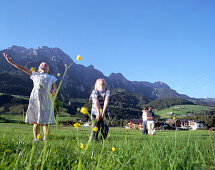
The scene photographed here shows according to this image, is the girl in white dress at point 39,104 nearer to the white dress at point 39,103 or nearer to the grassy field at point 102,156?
the white dress at point 39,103

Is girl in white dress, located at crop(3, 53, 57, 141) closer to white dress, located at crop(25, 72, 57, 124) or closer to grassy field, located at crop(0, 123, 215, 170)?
white dress, located at crop(25, 72, 57, 124)

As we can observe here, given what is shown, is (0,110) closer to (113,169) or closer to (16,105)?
(16,105)

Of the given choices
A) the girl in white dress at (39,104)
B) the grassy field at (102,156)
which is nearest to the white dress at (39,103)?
the girl in white dress at (39,104)

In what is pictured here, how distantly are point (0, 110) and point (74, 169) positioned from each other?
16571 centimetres

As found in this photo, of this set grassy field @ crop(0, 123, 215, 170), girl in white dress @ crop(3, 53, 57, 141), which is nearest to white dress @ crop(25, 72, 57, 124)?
girl in white dress @ crop(3, 53, 57, 141)

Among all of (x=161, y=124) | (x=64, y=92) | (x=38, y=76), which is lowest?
(x=161, y=124)

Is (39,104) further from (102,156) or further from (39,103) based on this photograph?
(102,156)

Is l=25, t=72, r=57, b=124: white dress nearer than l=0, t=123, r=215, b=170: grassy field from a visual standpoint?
No

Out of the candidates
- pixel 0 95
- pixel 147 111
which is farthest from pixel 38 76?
pixel 0 95

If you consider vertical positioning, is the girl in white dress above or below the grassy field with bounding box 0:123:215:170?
above

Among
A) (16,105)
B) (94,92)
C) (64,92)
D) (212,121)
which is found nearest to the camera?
(64,92)

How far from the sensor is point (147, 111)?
50.1ft

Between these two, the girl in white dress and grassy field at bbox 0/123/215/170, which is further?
the girl in white dress

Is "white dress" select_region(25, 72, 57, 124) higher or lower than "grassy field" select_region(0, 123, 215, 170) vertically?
higher
